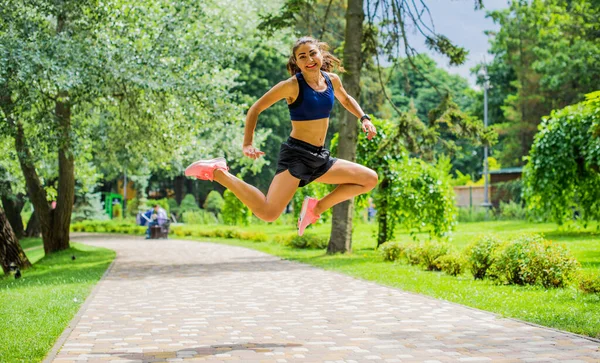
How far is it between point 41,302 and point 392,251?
8006mm

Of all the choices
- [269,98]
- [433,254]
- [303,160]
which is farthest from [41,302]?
[433,254]

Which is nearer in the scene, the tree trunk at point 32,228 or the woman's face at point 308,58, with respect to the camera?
the woman's face at point 308,58

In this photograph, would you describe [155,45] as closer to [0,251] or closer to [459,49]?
[0,251]

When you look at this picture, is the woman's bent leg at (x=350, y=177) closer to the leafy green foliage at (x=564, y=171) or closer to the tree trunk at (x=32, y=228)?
the leafy green foliage at (x=564, y=171)

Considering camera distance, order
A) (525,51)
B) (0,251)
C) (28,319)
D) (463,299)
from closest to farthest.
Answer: (28,319) < (463,299) < (0,251) < (525,51)

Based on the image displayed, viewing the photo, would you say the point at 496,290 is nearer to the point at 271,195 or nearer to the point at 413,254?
the point at 413,254

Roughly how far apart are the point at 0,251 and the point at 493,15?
497 inches

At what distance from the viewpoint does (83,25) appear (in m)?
16.4

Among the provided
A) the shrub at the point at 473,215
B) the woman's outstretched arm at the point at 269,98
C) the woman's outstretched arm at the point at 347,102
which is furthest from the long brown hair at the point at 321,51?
the shrub at the point at 473,215

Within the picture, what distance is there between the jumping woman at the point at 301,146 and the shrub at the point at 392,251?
8878 millimetres

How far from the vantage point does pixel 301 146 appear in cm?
679

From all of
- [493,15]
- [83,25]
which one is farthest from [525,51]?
[83,25]

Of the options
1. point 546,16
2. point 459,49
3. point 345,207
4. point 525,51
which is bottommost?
point 345,207

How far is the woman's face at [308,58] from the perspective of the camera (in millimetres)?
6629
